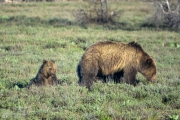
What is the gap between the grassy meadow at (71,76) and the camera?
7953mm

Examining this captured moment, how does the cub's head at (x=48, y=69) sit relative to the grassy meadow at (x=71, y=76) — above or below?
above

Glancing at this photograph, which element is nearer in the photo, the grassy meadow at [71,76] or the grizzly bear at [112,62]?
the grassy meadow at [71,76]

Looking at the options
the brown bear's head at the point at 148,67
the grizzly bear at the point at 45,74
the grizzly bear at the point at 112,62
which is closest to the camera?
the grizzly bear at the point at 112,62

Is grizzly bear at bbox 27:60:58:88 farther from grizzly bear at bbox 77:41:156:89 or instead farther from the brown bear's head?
the brown bear's head

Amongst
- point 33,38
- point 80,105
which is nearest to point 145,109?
point 80,105

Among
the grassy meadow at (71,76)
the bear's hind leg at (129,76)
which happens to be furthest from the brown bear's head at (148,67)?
the bear's hind leg at (129,76)

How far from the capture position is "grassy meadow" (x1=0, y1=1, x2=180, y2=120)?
313 inches

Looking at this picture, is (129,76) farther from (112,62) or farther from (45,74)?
(45,74)

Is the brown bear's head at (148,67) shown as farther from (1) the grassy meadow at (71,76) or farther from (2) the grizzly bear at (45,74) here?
(2) the grizzly bear at (45,74)

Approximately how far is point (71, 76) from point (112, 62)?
6.71 feet

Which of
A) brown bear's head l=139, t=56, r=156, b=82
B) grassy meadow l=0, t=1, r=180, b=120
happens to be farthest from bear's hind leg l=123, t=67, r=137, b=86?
brown bear's head l=139, t=56, r=156, b=82

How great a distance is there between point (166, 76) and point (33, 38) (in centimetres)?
852

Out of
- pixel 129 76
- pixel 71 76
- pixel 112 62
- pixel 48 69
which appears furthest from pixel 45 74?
pixel 129 76

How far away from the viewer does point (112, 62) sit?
402 inches
